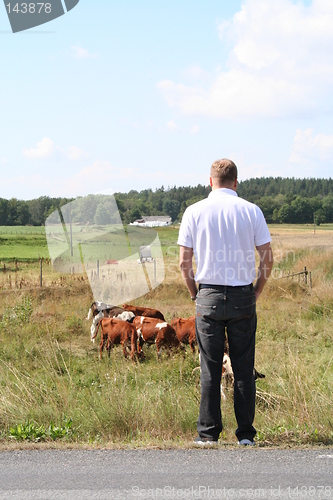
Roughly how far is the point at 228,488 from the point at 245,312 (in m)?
1.36

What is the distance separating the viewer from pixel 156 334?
Answer: 11.3 m

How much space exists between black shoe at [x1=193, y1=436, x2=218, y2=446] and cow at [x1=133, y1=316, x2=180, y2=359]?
6.55m

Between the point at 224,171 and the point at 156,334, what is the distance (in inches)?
285

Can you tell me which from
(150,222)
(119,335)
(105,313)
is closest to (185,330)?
(119,335)

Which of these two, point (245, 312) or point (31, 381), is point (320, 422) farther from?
point (31, 381)

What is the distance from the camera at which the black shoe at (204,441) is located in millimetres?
4319

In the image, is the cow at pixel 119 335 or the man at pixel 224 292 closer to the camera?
the man at pixel 224 292

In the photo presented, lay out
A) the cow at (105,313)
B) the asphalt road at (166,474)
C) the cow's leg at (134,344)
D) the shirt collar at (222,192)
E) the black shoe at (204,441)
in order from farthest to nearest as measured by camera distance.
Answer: the cow at (105,313) → the cow's leg at (134,344) → the shirt collar at (222,192) → the black shoe at (204,441) → the asphalt road at (166,474)

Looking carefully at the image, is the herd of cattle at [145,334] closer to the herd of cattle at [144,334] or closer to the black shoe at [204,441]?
the herd of cattle at [144,334]

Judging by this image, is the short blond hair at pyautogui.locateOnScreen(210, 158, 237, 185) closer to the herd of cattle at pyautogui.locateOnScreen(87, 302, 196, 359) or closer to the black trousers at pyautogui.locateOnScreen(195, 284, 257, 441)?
the black trousers at pyautogui.locateOnScreen(195, 284, 257, 441)

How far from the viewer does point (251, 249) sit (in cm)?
444

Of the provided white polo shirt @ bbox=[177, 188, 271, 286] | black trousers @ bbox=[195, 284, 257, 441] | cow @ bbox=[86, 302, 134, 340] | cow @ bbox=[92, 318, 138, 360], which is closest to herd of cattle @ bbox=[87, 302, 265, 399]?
cow @ bbox=[92, 318, 138, 360]

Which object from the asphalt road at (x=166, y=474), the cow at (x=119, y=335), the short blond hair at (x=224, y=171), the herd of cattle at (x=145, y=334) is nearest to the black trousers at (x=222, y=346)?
the asphalt road at (x=166, y=474)

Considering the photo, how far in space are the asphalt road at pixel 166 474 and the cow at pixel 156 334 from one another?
22.5 ft
